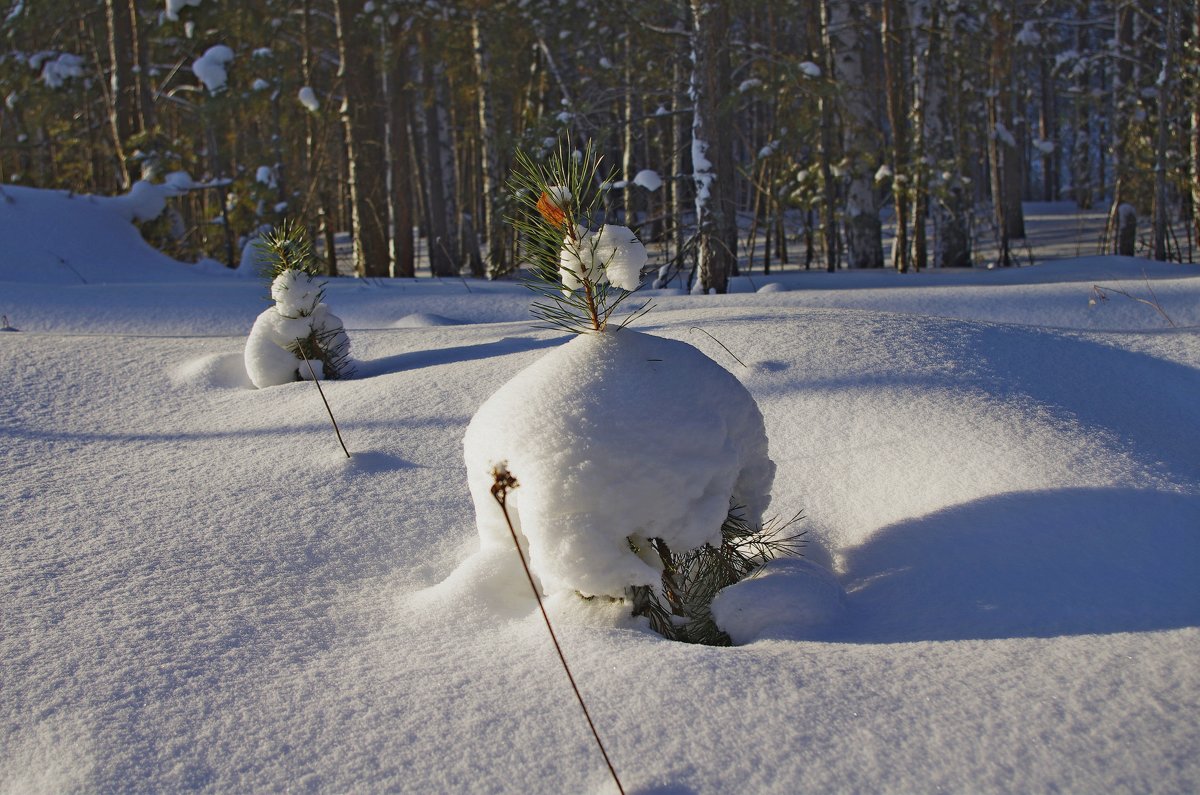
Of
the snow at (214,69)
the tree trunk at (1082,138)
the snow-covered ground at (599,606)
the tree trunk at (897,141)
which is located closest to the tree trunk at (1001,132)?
the tree trunk at (897,141)

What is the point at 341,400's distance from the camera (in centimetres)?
396

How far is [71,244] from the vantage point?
30.9 feet

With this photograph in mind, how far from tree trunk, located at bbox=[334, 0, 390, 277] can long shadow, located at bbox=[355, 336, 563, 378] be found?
6.69m

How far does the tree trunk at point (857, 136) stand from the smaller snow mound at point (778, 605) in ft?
26.0

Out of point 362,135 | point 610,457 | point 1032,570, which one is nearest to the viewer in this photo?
point 610,457

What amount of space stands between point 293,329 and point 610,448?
8.58 feet

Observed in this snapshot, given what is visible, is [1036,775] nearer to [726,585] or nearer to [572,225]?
[726,585]

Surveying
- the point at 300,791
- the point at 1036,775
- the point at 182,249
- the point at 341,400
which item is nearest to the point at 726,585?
the point at 1036,775

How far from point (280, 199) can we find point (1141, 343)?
12.6 m

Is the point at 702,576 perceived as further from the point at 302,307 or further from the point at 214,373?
the point at 214,373

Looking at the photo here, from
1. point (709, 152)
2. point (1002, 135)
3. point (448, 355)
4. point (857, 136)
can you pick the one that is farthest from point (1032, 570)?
point (1002, 135)

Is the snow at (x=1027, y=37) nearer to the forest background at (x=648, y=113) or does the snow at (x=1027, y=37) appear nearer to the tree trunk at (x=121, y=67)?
the forest background at (x=648, y=113)

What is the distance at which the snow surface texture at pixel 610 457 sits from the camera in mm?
2150

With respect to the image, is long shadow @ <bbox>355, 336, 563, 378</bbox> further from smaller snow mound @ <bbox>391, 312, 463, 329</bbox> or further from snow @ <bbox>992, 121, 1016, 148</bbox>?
snow @ <bbox>992, 121, 1016, 148</bbox>
